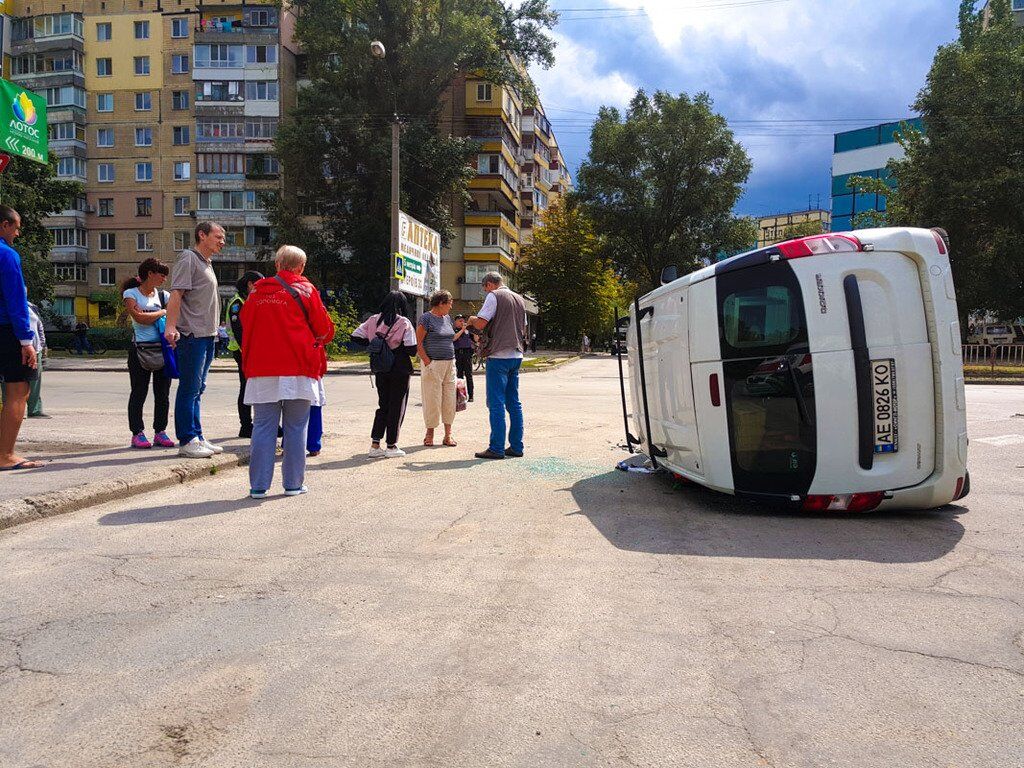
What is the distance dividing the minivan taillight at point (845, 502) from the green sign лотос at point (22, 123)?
290 inches

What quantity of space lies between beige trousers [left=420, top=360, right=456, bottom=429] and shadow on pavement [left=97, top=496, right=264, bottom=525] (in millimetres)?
3395

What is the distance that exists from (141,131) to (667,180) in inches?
1470

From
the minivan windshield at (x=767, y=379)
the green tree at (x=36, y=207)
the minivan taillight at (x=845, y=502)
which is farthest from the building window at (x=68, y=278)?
the minivan taillight at (x=845, y=502)

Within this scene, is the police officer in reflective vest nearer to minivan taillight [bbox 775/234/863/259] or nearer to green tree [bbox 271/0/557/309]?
minivan taillight [bbox 775/234/863/259]

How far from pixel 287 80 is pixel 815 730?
194 ft

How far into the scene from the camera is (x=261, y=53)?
5438cm

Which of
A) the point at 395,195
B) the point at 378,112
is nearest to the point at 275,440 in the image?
the point at 395,195

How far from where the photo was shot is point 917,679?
9.49 feet

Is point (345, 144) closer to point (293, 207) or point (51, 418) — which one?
point (293, 207)

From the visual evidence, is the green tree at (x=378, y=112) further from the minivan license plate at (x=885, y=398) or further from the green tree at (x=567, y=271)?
the minivan license plate at (x=885, y=398)

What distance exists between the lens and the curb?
5023mm

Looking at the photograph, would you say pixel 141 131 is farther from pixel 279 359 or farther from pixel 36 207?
pixel 279 359

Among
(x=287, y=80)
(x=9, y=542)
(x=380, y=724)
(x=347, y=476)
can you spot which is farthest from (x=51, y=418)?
(x=287, y=80)

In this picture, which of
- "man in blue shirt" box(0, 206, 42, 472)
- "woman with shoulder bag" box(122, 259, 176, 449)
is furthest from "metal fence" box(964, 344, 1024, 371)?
"man in blue shirt" box(0, 206, 42, 472)
